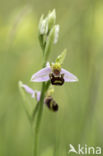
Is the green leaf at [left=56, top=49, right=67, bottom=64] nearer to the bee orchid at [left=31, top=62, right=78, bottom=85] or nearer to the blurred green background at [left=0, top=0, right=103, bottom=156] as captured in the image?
the bee orchid at [left=31, top=62, right=78, bottom=85]

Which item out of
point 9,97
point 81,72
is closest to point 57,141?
point 9,97

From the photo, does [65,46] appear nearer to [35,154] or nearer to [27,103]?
[27,103]

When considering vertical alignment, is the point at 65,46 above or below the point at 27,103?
above

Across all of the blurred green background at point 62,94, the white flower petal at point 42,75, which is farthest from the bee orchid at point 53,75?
the blurred green background at point 62,94

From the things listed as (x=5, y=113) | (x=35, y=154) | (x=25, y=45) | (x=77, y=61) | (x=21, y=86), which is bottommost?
(x=35, y=154)

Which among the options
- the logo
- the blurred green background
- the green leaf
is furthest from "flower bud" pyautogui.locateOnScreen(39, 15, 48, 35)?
the logo

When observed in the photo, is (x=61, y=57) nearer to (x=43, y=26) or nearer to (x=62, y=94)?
(x=43, y=26)
